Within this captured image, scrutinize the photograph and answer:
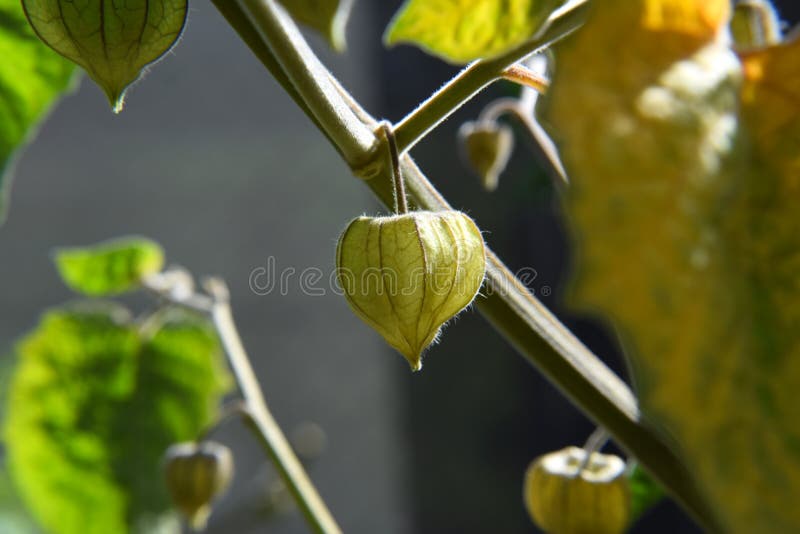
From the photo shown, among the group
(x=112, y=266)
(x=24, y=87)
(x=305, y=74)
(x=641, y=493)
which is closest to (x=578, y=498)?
(x=641, y=493)

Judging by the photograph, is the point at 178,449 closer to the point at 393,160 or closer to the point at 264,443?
the point at 264,443

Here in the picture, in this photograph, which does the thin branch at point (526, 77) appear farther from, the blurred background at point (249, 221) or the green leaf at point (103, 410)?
the blurred background at point (249, 221)

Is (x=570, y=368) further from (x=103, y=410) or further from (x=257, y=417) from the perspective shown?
(x=103, y=410)

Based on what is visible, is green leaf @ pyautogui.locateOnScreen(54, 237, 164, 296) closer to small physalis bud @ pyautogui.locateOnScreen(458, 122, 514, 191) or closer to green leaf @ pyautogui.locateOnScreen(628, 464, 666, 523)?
small physalis bud @ pyautogui.locateOnScreen(458, 122, 514, 191)

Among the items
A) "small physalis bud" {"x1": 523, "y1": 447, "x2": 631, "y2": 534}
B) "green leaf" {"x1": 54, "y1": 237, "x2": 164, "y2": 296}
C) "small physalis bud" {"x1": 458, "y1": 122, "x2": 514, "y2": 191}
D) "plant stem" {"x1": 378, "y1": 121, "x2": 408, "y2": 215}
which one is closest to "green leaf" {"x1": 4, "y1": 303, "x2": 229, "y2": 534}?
"green leaf" {"x1": 54, "y1": 237, "x2": 164, "y2": 296}

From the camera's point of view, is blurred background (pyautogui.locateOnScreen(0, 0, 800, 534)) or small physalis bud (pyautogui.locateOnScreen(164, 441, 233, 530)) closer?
small physalis bud (pyautogui.locateOnScreen(164, 441, 233, 530))

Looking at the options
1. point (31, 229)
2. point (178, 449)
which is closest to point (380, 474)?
point (31, 229)
